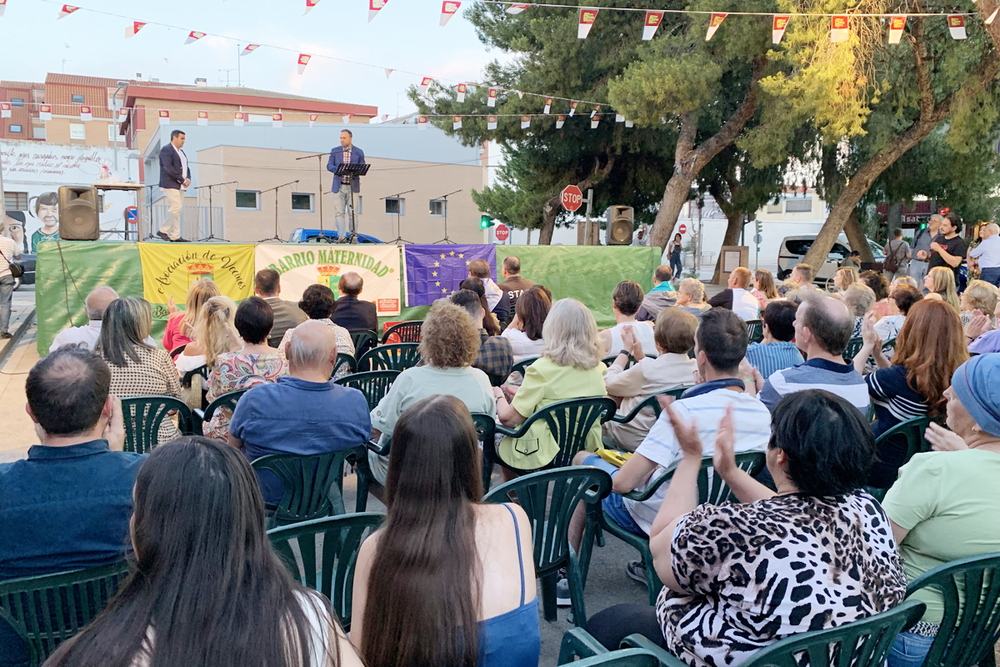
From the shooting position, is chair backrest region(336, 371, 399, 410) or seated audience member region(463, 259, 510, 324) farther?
seated audience member region(463, 259, 510, 324)

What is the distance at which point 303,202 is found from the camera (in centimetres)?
2956

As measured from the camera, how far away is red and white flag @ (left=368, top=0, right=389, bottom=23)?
30.0ft

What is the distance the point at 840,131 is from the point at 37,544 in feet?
41.2

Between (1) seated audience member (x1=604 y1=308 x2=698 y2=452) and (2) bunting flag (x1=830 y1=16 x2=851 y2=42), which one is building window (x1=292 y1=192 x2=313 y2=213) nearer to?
(2) bunting flag (x1=830 y1=16 x2=851 y2=42)

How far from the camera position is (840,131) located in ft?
39.3

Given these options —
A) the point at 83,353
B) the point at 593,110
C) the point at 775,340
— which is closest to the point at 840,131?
the point at 593,110

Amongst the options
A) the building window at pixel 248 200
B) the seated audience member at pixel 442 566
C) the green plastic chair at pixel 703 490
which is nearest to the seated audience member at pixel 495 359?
the green plastic chair at pixel 703 490

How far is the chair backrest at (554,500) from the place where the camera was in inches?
97.1

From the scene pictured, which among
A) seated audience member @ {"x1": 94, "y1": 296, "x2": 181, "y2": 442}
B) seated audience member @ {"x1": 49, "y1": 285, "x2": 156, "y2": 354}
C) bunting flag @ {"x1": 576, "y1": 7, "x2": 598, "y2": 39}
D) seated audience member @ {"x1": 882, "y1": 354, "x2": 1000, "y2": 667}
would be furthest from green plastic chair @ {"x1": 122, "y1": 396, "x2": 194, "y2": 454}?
bunting flag @ {"x1": 576, "y1": 7, "x2": 598, "y2": 39}

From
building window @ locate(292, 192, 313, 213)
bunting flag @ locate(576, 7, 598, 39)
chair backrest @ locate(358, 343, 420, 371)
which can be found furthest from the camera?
building window @ locate(292, 192, 313, 213)

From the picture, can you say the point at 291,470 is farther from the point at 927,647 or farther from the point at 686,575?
the point at 927,647

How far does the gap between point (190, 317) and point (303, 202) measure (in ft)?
84.3

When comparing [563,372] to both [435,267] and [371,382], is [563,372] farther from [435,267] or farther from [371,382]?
[435,267]

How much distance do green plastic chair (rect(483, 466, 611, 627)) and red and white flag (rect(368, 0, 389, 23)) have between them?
8.11 m
